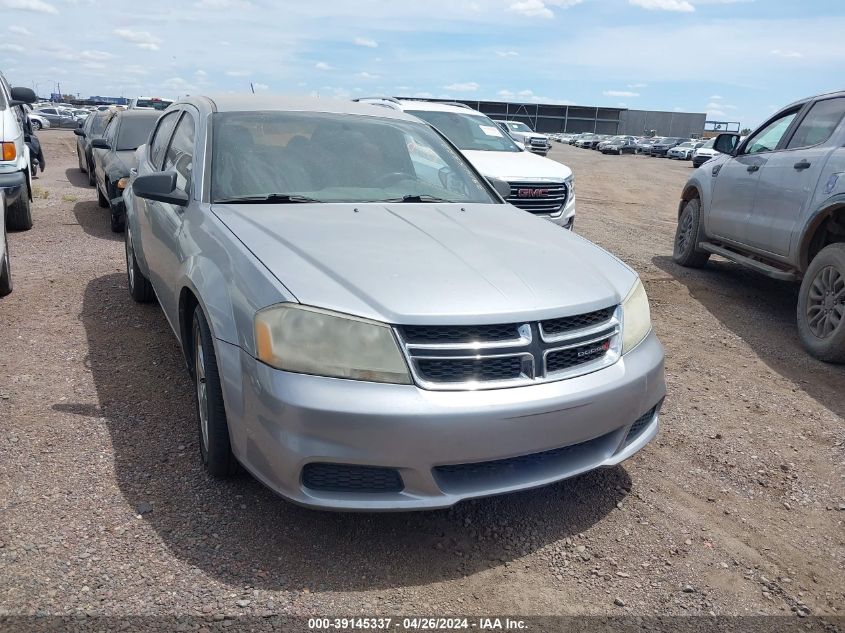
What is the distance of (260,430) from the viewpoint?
2500 mm

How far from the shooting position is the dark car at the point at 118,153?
28.6 feet

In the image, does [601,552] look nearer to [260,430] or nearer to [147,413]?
[260,430]

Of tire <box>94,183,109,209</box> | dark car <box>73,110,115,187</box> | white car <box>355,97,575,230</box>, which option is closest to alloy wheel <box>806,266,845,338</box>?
white car <box>355,97,575,230</box>

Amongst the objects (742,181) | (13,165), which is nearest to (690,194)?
(742,181)

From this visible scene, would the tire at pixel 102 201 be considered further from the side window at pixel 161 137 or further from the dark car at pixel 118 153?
the side window at pixel 161 137

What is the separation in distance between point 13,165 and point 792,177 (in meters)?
7.79

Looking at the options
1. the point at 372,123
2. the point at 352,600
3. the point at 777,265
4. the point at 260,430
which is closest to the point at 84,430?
the point at 260,430

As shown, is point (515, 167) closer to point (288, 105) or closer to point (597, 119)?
point (288, 105)

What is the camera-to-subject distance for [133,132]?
9680 mm

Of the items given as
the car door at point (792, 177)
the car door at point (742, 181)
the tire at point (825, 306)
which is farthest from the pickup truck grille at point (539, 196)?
the tire at point (825, 306)

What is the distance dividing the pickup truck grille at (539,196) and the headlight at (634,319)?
507 cm

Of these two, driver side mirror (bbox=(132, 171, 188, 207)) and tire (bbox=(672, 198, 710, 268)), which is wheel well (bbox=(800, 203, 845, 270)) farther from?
driver side mirror (bbox=(132, 171, 188, 207))

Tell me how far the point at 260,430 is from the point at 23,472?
4.54 ft

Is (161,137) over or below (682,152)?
over
